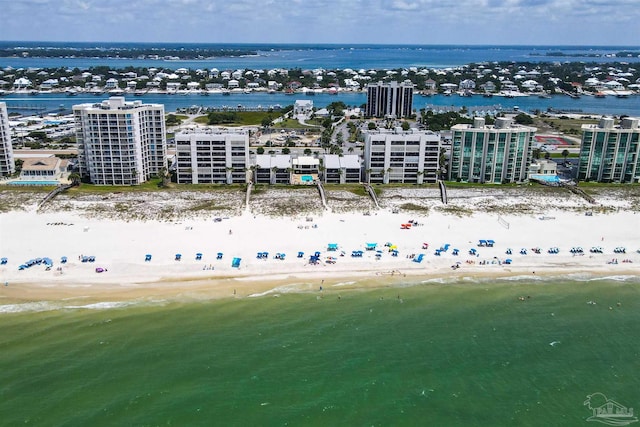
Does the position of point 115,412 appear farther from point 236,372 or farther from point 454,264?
point 454,264

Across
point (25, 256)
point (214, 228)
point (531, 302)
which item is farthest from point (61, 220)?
point (531, 302)

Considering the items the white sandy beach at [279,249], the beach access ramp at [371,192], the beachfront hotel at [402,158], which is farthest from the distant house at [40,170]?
the beachfront hotel at [402,158]

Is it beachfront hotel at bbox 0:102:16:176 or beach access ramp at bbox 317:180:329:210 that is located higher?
beachfront hotel at bbox 0:102:16:176

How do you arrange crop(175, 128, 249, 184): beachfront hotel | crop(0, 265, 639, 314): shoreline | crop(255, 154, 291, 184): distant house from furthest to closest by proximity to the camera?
crop(255, 154, 291, 184): distant house → crop(175, 128, 249, 184): beachfront hotel → crop(0, 265, 639, 314): shoreline

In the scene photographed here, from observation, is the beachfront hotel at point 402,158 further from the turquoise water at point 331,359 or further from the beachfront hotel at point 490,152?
the turquoise water at point 331,359

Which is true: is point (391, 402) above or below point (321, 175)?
below

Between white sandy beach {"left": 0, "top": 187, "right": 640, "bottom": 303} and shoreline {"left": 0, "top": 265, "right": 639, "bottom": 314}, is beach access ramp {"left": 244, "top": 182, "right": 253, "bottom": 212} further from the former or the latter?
shoreline {"left": 0, "top": 265, "right": 639, "bottom": 314}

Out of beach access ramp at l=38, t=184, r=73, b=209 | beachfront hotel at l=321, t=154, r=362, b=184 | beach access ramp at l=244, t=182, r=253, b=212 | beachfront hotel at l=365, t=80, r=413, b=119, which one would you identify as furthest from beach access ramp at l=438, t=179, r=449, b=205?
beachfront hotel at l=365, t=80, r=413, b=119
